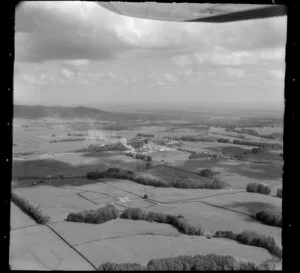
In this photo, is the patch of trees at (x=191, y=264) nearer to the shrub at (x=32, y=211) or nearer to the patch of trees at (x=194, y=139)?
the shrub at (x=32, y=211)

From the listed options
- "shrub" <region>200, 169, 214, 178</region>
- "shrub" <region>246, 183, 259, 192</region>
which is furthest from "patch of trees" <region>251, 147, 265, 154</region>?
"shrub" <region>246, 183, 259, 192</region>

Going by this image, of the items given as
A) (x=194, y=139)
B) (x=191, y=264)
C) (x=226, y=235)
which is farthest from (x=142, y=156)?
(x=191, y=264)

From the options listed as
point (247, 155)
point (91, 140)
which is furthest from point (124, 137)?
point (247, 155)

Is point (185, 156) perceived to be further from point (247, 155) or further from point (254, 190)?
point (254, 190)

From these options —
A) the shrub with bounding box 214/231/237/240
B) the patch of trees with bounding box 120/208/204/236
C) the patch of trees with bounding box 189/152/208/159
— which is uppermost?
the patch of trees with bounding box 189/152/208/159

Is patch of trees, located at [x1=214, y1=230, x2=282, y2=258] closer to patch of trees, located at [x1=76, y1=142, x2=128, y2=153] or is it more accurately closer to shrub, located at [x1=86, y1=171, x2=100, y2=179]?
shrub, located at [x1=86, y1=171, x2=100, y2=179]

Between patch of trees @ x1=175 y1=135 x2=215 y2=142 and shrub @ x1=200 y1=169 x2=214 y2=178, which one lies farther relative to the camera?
patch of trees @ x1=175 y1=135 x2=215 y2=142
